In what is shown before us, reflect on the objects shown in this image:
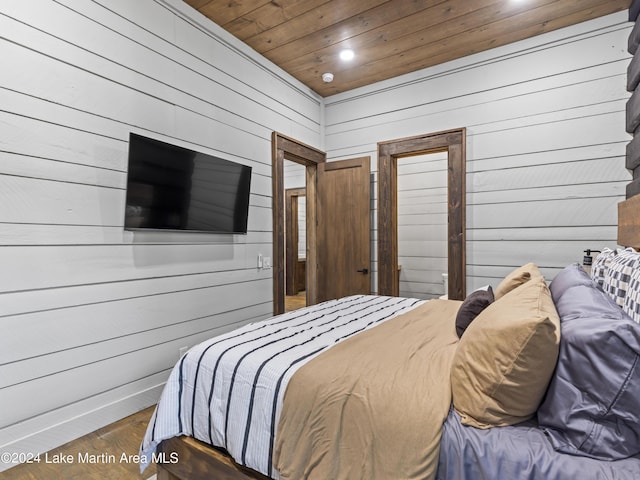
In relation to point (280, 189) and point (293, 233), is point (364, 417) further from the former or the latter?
point (293, 233)

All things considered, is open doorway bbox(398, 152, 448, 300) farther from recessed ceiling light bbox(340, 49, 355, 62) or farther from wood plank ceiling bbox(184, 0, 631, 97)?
recessed ceiling light bbox(340, 49, 355, 62)

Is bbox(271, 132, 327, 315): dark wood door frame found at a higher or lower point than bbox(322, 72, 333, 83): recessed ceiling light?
lower

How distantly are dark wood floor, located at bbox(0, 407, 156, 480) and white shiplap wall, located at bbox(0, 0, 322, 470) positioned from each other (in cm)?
7

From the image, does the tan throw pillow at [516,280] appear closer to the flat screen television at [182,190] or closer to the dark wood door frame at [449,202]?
the dark wood door frame at [449,202]

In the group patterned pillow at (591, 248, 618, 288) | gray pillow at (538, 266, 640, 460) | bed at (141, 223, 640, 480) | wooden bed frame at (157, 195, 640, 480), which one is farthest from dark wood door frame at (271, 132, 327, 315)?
gray pillow at (538, 266, 640, 460)

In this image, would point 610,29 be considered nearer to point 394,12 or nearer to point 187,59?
point 394,12

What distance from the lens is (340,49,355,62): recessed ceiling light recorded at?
343 cm

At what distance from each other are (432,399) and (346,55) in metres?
3.29

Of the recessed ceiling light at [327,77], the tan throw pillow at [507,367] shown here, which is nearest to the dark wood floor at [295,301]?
the recessed ceiling light at [327,77]

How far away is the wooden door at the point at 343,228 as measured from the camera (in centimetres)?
411

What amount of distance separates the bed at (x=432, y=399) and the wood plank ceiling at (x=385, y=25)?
225cm

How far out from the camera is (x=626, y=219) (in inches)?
91.9

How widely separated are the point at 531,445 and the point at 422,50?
11.3 ft

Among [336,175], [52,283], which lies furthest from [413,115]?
[52,283]
